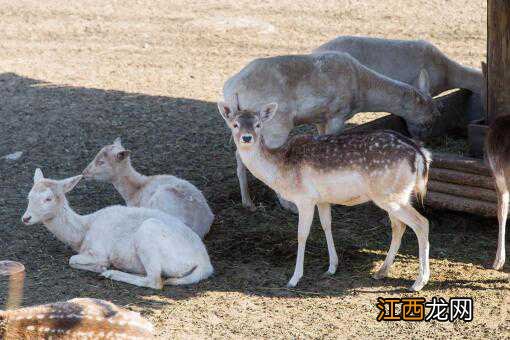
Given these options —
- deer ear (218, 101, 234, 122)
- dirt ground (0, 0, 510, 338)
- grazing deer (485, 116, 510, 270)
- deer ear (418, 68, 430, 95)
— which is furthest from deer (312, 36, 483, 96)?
deer ear (218, 101, 234, 122)

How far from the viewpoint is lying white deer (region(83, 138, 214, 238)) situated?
8.17 m

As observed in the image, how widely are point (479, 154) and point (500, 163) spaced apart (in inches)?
63.8

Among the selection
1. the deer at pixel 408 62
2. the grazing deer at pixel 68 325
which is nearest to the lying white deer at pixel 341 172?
the grazing deer at pixel 68 325

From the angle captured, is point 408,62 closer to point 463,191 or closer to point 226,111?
point 463,191

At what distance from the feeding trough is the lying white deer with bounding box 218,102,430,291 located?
958 millimetres

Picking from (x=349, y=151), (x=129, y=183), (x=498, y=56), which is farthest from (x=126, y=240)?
(x=498, y=56)

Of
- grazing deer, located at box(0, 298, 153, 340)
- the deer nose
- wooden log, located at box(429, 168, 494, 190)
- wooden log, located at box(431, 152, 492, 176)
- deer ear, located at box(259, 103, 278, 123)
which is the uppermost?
deer ear, located at box(259, 103, 278, 123)

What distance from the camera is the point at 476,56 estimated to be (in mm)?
14234

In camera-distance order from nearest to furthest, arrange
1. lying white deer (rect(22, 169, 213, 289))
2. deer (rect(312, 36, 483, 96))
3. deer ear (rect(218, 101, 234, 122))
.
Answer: lying white deer (rect(22, 169, 213, 289))
deer ear (rect(218, 101, 234, 122))
deer (rect(312, 36, 483, 96))

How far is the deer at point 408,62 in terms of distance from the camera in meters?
11.2

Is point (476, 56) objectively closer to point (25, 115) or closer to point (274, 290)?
point (25, 115)

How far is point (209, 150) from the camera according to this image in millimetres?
10586

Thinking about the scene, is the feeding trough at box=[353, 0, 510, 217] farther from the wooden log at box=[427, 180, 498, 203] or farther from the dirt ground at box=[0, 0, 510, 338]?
the dirt ground at box=[0, 0, 510, 338]

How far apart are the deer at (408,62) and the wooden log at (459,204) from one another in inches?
124
